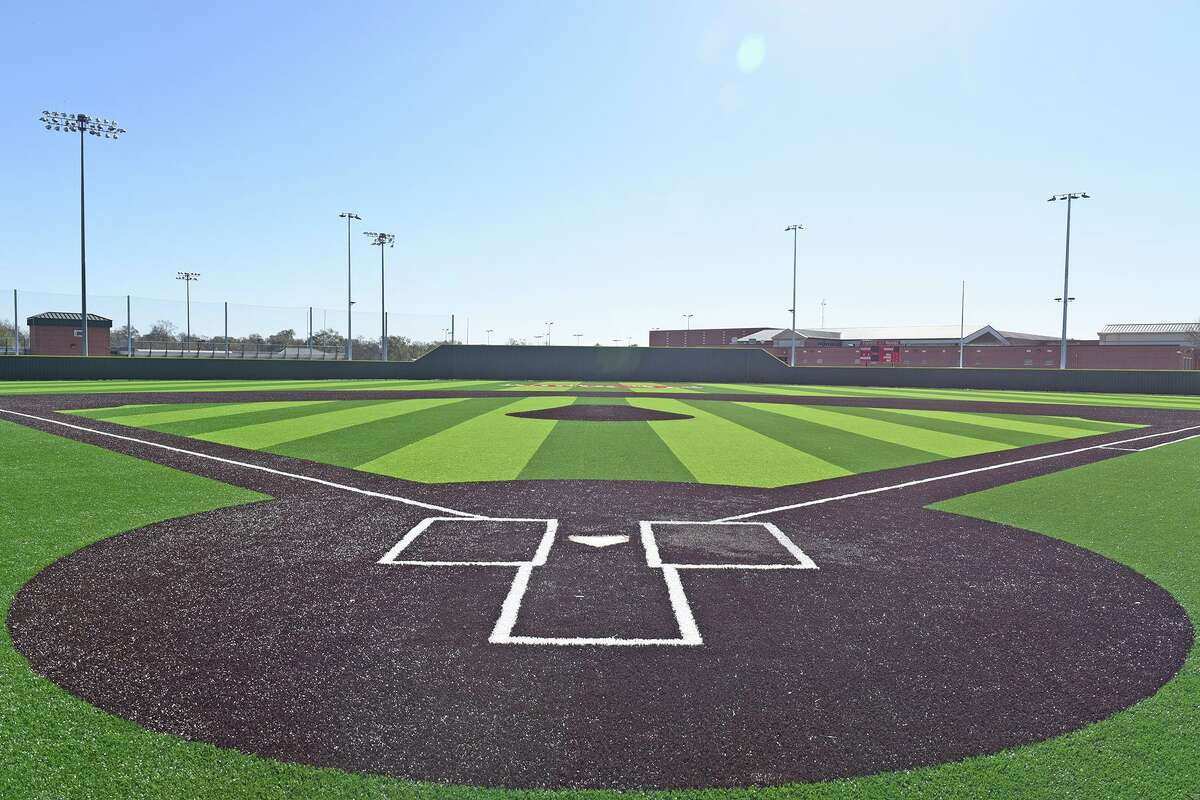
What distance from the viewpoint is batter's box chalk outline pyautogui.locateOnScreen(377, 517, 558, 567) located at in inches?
226

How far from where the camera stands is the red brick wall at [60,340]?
49.2 metres

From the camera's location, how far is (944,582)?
17.8 feet

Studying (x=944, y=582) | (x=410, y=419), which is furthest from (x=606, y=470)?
(x=410, y=419)

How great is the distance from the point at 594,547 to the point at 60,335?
192ft

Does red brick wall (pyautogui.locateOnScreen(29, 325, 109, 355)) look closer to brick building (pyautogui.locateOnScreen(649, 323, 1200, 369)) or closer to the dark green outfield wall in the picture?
the dark green outfield wall

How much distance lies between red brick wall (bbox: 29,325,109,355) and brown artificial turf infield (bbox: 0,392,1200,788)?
5444 centimetres

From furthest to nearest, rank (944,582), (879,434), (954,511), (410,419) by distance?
1. (410,419)
2. (879,434)
3. (954,511)
4. (944,582)

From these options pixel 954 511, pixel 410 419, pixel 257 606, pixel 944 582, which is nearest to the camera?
pixel 257 606

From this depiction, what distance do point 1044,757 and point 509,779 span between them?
2284 millimetres

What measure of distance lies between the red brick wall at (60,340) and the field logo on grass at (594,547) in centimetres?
5454

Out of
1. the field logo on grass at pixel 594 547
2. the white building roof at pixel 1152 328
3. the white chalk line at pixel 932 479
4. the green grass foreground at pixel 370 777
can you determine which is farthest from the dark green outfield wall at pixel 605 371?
the white building roof at pixel 1152 328

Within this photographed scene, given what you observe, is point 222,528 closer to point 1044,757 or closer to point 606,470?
point 606,470

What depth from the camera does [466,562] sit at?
5.76 meters

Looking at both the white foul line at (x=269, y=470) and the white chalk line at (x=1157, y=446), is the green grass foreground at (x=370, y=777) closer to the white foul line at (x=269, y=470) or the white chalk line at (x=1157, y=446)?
the white foul line at (x=269, y=470)
